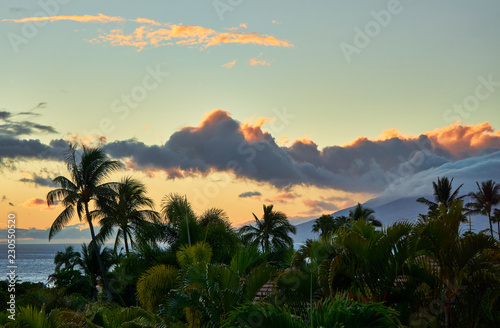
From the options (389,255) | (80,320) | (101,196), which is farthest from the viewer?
(101,196)

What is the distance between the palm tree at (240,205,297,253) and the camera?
56094mm

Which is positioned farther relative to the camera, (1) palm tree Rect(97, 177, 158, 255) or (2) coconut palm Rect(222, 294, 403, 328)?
(1) palm tree Rect(97, 177, 158, 255)

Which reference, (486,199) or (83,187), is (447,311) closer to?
(83,187)

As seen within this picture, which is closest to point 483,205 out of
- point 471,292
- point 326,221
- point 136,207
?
point 326,221

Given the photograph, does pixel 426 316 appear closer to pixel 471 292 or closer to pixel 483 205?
A: pixel 471 292

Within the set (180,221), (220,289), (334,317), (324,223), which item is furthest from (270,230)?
(334,317)

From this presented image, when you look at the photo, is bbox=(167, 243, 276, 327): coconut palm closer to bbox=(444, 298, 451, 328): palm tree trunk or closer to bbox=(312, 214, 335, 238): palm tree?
bbox=(444, 298, 451, 328): palm tree trunk

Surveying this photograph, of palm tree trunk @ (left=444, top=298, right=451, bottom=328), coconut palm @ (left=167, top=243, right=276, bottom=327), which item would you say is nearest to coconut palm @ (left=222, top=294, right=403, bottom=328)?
palm tree trunk @ (left=444, top=298, right=451, bottom=328)

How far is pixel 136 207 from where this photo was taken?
4172 cm

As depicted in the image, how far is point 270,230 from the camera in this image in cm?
5631

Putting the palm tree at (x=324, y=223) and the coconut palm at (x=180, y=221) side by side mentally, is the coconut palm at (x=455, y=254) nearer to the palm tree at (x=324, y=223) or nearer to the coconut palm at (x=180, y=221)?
the coconut palm at (x=180, y=221)

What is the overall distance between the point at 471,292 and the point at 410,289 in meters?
1.33

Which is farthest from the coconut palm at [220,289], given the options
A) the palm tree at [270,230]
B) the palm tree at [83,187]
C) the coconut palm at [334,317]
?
the palm tree at [270,230]

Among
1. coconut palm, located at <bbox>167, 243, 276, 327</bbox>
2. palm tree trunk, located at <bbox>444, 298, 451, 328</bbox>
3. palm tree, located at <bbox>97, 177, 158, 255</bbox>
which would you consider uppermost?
palm tree, located at <bbox>97, 177, 158, 255</bbox>
